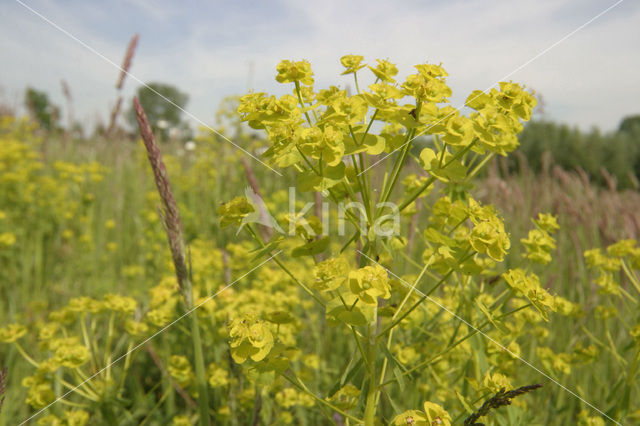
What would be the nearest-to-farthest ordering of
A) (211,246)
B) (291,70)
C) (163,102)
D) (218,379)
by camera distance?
(291,70)
(218,379)
(211,246)
(163,102)

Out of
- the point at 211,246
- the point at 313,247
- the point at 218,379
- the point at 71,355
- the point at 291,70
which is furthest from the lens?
the point at 211,246

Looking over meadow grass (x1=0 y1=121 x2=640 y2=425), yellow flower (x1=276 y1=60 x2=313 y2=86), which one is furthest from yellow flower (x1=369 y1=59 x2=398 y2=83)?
meadow grass (x1=0 y1=121 x2=640 y2=425)

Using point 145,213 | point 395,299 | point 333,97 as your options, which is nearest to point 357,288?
point 333,97

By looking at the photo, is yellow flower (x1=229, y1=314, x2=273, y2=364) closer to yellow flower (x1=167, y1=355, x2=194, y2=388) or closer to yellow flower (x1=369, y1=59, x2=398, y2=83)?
yellow flower (x1=369, y1=59, x2=398, y2=83)

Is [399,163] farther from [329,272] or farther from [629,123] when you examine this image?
[629,123]

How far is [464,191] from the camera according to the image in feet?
5.18

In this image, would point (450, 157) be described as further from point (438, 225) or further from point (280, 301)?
point (280, 301)

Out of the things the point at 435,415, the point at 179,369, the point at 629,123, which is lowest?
the point at 179,369

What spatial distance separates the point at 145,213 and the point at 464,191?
3102 mm

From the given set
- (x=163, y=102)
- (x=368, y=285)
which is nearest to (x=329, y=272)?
(x=368, y=285)

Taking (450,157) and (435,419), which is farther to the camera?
(450,157)

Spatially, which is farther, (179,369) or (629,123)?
(629,123)

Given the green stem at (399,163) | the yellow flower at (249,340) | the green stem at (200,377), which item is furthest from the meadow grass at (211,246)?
the yellow flower at (249,340)

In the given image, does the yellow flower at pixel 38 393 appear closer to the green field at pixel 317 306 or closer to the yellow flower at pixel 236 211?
the green field at pixel 317 306
